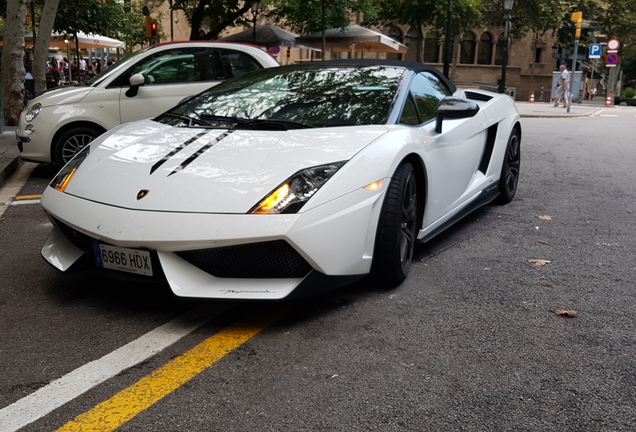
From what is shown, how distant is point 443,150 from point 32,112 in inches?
208

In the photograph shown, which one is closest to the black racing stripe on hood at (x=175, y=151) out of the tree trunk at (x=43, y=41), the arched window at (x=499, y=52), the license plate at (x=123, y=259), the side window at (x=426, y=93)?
the license plate at (x=123, y=259)

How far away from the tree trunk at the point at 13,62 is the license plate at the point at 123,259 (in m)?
10.6

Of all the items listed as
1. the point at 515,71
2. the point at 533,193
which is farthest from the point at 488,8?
the point at 533,193

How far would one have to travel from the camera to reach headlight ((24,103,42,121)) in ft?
25.5

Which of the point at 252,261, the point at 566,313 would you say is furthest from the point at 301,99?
the point at 566,313

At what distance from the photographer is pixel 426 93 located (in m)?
4.70

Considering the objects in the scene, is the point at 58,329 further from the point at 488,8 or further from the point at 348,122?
the point at 488,8

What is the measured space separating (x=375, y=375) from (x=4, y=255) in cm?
292

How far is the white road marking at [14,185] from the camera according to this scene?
6.52m

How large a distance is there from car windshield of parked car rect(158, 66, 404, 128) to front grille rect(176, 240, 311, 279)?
1.03m

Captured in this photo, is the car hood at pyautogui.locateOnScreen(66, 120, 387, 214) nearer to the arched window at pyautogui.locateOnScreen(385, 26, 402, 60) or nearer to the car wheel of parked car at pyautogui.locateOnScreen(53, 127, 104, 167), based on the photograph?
the car wheel of parked car at pyautogui.locateOnScreen(53, 127, 104, 167)

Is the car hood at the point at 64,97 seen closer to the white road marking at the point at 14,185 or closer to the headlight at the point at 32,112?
the headlight at the point at 32,112

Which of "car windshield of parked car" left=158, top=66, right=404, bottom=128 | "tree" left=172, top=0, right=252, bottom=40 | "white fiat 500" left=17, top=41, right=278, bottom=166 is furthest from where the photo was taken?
"tree" left=172, top=0, right=252, bottom=40

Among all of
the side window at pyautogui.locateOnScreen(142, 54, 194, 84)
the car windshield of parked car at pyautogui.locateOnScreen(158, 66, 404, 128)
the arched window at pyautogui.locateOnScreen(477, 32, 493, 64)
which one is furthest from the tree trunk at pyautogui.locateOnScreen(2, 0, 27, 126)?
the arched window at pyautogui.locateOnScreen(477, 32, 493, 64)
